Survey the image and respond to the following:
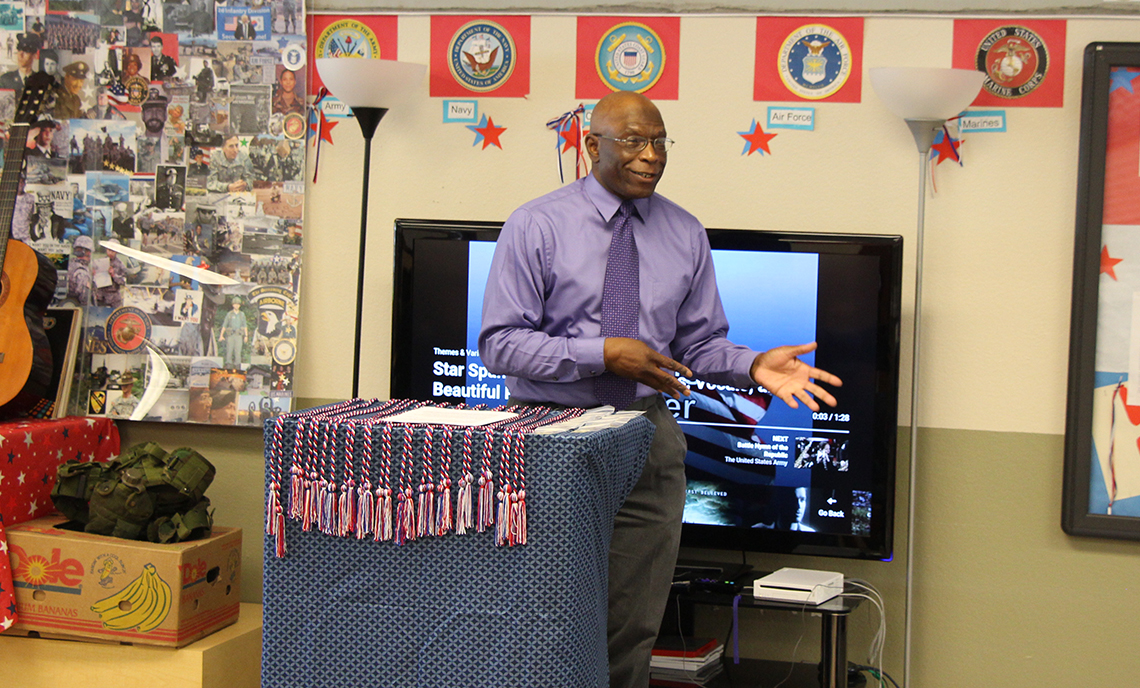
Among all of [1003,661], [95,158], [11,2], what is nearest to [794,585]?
[1003,661]

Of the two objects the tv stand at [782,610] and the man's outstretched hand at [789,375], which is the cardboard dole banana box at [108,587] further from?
the man's outstretched hand at [789,375]

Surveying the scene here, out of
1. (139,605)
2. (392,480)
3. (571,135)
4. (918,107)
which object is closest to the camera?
(392,480)

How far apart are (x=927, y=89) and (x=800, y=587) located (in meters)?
1.35

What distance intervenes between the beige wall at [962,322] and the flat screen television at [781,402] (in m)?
0.22

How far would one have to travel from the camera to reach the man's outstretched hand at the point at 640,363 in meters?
1.85

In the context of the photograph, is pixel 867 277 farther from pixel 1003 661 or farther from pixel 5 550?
pixel 5 550

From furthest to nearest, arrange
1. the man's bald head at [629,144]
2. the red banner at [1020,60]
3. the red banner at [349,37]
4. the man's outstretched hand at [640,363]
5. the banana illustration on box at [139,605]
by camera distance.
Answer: the red banner at [349,37] < the red banner at [1020,60] < the banana illustration on box at [139,605] < the man's bald head at [629,144] < the man's outstretched hand at [640,363]

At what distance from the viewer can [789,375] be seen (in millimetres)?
1965

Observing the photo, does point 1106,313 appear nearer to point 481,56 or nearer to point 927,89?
point 927,89

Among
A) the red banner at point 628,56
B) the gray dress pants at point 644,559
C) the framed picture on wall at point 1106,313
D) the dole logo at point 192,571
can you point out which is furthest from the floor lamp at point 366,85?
the framed picture on wall at point 1106,313

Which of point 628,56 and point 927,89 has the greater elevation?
point 628,56

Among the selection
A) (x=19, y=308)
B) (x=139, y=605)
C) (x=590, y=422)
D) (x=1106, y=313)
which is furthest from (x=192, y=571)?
(x=1106, y=313)

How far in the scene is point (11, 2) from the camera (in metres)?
3.33

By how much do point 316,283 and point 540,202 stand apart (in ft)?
4.30
